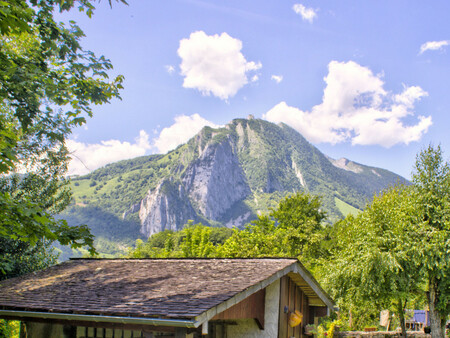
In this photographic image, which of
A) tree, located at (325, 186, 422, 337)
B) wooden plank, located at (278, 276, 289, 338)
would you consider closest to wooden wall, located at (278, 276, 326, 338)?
wooden plank, located at (278, 276, 289, 338)

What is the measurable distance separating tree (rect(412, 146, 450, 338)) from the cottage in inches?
467

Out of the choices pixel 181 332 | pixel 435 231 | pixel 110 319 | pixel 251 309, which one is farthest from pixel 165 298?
pixel 435 231

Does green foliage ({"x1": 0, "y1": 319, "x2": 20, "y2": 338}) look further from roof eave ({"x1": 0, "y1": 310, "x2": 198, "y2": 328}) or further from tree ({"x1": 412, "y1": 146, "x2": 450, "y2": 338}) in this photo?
tree ({"x1": 412, "y1": 146, "x2": 450, "y2": 338})

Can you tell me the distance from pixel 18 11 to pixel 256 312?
7639 mm

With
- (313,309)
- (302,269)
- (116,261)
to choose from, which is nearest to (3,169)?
(116,261)

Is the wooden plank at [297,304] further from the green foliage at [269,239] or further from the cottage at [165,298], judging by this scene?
the green foliage at [269,239]

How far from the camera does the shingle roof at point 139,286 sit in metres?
7.03

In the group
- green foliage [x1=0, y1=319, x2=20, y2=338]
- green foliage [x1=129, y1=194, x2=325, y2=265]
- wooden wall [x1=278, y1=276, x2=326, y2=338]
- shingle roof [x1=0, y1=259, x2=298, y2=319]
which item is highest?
green foliage [x1=129, y1=194, x2=325, y2=265]

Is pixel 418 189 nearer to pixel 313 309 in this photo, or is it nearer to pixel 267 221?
pixel 313 309

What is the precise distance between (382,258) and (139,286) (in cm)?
1656

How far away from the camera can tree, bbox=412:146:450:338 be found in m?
21.2

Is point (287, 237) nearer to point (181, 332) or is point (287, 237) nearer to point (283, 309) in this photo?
point (283, 309)

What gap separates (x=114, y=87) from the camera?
9.53 metres

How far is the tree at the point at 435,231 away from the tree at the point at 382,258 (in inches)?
19.2
